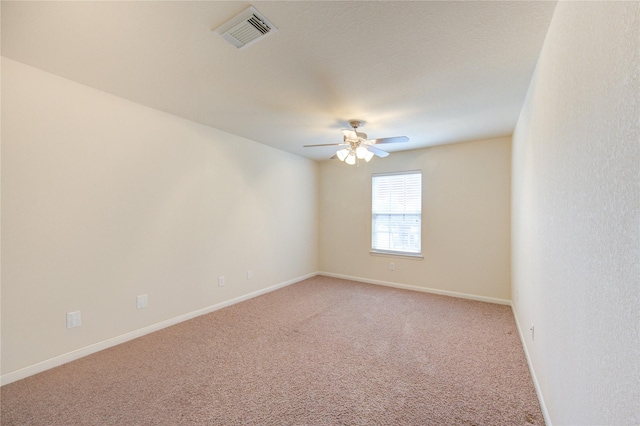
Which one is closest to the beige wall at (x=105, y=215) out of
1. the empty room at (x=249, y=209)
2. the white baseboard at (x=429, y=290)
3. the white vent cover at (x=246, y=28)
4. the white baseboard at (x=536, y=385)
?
the empty room at (x=249, y=209)

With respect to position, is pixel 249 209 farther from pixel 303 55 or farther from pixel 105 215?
pixel 303 55

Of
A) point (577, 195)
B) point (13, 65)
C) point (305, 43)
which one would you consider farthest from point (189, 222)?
point (577, 195)

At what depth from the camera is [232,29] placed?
1.67m

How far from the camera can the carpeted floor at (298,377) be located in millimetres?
1740

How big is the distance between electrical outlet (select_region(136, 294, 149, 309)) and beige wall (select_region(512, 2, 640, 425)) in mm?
3480

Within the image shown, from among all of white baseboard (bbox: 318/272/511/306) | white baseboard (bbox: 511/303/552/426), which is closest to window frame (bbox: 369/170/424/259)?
white baseboard (bbox: 318/272/511/306)

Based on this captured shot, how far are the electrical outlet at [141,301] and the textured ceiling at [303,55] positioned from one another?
2.06 metres

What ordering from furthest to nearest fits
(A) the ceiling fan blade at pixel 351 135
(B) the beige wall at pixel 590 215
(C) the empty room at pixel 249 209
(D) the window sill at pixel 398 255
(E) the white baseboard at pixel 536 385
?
(D) the window sill at pixel 398 255 → (A) the ceiling fan blade at pixel 351 135 → (E) the white baseboard at pixel 536 385 → (C) the empty room at pixel 249 209 → (B) the beige wall at pixel 590 215

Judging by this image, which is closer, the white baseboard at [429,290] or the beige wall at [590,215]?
the beige wall at [590,215]

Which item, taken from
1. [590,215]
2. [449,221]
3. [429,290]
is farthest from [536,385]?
[449,221]

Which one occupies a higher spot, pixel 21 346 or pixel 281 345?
pixel 21 346

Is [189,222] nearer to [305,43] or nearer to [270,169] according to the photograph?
[270,169]

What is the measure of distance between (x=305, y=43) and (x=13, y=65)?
7.50 ft

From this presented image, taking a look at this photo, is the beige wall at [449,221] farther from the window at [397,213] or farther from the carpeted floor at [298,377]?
the carpeted floor at [298,377]
